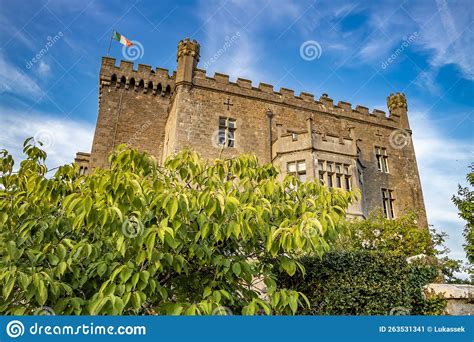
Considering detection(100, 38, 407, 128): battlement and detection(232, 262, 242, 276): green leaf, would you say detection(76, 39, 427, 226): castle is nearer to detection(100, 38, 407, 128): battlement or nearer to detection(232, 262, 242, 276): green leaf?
detection(100, 38, 407, 128): battlement

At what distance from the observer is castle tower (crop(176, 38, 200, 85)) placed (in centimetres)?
1719

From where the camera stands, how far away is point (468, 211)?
13875mm

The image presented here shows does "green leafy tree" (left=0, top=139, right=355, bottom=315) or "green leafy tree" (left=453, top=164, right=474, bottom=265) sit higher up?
"green leafy tree" (left=453, top=164, right=474, bottom=265)

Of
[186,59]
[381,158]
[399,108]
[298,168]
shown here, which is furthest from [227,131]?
[399,108]

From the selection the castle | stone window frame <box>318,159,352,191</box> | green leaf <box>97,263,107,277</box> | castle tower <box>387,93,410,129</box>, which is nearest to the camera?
green leaf <box>97,263,107,277</box>

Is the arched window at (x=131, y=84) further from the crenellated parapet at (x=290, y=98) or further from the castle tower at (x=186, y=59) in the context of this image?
the crenellated parapet at (x=290, y=98)

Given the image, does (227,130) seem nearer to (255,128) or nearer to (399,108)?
(255,128)

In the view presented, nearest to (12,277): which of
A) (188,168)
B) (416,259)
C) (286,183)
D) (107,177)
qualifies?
(107,177)

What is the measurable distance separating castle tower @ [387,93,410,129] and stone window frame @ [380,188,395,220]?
532 centimetres

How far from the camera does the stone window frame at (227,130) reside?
1728 cm

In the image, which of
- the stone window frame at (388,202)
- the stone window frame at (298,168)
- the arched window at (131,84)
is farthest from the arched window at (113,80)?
the stone window frame at (388,202)

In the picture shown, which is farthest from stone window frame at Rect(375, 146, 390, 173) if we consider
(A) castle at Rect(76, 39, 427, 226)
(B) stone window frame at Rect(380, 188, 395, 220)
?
(B) stone window frame at Rect(380, 188, 395, 220)

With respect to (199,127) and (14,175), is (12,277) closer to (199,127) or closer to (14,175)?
(14,175)

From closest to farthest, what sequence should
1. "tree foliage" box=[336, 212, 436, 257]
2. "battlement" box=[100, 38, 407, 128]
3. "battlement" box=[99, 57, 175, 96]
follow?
"tree foliage" box=[336, 212, 436, 257] → "battlement" box=[100, 38, 407, 128] → "battlement" box=[99, 57, 175, 96]
